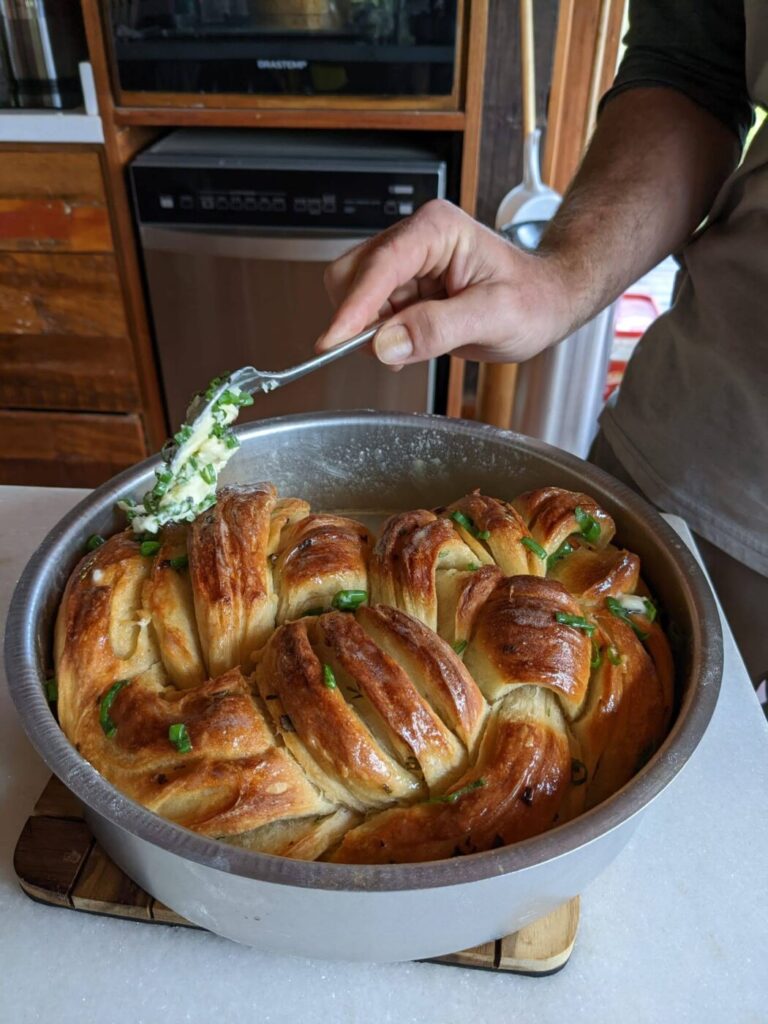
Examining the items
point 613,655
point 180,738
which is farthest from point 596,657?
point 180,738

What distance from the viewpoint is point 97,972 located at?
631mm

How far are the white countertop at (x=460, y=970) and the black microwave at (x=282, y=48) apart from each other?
179 centimetres

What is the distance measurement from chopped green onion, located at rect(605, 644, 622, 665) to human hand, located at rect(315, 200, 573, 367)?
1.21 feet

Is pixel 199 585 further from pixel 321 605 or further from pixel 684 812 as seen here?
pixel 684 812

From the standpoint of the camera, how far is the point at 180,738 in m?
0.64

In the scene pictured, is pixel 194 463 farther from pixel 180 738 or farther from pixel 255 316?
pixel 255 316

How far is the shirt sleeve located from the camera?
43.8 inches

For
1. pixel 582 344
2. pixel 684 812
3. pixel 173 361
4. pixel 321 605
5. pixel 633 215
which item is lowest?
pixel 173 361

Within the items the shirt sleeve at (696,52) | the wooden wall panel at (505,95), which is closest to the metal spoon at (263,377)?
the shirt sleeve at (696,52)

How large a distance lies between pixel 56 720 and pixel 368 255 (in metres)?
0.60

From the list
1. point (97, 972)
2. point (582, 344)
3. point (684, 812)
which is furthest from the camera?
point (582, 344)

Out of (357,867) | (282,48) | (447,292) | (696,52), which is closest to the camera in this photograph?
(357,867)

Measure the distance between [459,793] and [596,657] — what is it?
19cm

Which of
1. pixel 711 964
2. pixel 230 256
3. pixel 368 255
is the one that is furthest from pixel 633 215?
pixel 230 256
